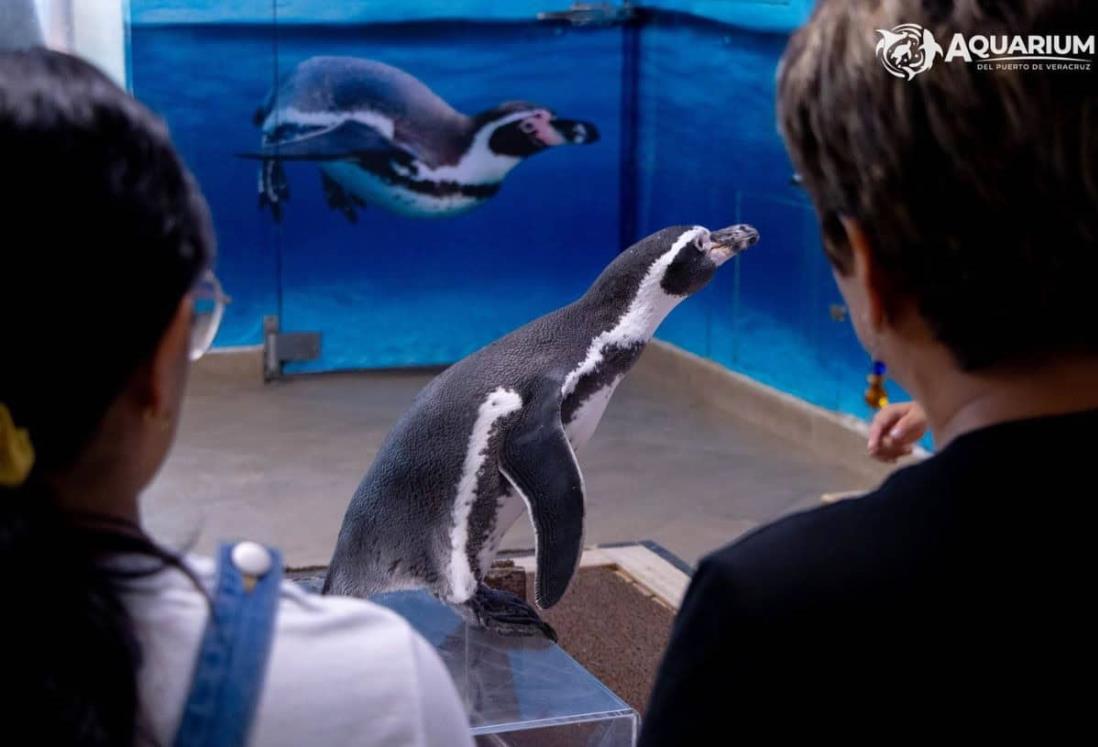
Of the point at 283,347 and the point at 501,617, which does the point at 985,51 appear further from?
the point at 283,347

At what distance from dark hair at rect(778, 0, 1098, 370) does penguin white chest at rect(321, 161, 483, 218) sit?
181 inches

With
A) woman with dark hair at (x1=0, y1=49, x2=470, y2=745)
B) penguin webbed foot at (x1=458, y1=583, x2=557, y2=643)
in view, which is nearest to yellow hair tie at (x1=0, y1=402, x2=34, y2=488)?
woman with dark hair at (x1=0, y1=49, x2=470, y2=745)

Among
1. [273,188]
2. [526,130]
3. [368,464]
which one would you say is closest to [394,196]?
[273,188]

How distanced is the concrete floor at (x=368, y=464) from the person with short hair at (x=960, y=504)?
9.88ft

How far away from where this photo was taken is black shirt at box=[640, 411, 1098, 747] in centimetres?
63

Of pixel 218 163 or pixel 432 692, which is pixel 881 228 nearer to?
pixel 432 692

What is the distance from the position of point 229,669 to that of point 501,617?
153 cm

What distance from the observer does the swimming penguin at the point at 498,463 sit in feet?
6.82

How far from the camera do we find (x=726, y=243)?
7.64ft

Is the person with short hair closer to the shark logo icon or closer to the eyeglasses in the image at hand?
the shark logo icon

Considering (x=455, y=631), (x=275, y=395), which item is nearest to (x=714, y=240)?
(x=455, y=631)

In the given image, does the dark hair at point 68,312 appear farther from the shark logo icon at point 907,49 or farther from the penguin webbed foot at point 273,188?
the penguin webbed foot at point 273,188

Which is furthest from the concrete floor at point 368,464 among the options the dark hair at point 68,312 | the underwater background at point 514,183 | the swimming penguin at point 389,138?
the dark hair at point 68,312

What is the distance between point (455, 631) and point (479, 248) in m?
3.40
